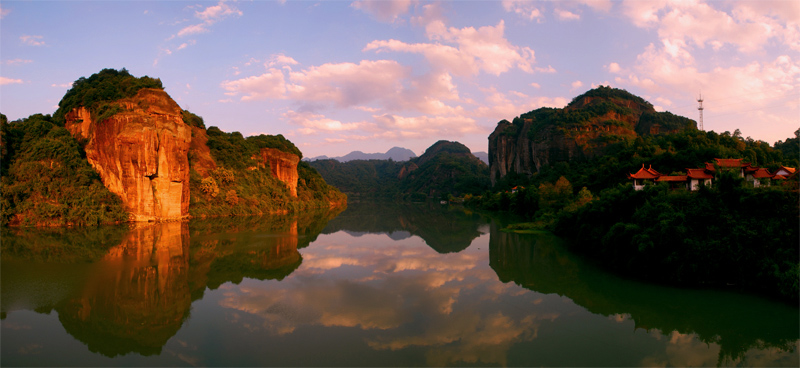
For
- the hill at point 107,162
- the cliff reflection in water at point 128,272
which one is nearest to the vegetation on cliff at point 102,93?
the hill at point 107,162

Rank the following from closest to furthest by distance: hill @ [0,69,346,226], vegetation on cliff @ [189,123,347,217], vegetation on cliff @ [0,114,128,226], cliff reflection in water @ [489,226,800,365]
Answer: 1. cliff reflection in water @ [489,226,800,365]
2. vegetation on cliff @ [0,114,128,226]
3. hill @ [0,69,346,226]
4. vegetation on cliff @ [189,123,347,217]

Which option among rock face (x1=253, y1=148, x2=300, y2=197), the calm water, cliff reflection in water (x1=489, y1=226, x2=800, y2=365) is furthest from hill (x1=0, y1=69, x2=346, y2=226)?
cliff reflection in water (x1=489, y1=226, x2=800, y2=365)

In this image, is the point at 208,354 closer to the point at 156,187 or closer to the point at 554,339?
the point at 554,339

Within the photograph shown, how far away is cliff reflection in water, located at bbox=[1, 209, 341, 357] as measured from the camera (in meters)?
8.66

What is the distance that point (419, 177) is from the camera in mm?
110875

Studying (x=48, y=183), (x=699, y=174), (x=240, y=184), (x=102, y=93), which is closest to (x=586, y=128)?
(x=699, y=174)

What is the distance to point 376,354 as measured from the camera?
750 cm

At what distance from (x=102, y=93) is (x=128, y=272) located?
22148mm

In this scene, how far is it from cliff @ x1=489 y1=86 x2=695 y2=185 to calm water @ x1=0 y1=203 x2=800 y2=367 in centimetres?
3985

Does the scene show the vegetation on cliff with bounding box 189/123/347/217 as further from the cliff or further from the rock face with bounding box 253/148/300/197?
the cliff

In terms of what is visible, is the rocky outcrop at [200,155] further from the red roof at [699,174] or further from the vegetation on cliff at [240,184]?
the red roof at [699,174]

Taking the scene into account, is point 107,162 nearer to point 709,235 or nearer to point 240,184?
point 240,184

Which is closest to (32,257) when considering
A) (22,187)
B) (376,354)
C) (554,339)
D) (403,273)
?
(22,187)

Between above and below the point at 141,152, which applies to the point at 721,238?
below
